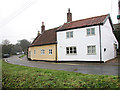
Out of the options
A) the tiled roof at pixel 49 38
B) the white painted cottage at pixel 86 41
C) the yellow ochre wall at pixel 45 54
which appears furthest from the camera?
the tiled roof at pixel 49 38

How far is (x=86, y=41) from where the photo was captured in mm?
15492

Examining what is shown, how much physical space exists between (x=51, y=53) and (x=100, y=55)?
28.3 feet

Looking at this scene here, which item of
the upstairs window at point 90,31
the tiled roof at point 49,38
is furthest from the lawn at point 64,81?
the tiled roof at point 49,38

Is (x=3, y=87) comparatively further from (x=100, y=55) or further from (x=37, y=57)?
(x=37, y=57)

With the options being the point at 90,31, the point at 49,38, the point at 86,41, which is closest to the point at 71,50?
the point at 86,41

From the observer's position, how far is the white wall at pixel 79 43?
14.7 m

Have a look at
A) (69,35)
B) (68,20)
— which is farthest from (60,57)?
(68,20)

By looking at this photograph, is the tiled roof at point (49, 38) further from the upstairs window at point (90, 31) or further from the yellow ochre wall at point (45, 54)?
the upstairs window at point (90, 31)

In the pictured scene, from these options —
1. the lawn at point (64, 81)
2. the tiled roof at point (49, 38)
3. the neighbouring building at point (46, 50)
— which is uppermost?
the tiled roof at point (49, 38)

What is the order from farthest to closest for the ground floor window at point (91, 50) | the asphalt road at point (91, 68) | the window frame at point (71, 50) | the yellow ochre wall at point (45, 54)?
1. the yellow ochre wall at point (45, 54)
2. the window frame at point (71, 50)
3. the ground floor window at point (91, 50)
4. the asphalt road at point (91, 68)

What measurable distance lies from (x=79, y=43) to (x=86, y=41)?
1152 millimetres

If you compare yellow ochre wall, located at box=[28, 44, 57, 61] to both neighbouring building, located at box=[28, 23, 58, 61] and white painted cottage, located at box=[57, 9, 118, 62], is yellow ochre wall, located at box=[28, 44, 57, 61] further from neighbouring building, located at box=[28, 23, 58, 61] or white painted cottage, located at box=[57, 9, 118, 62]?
white painted cottage, located at box=[57, 9, 118, 62]

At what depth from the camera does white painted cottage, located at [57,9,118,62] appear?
14.5 metres

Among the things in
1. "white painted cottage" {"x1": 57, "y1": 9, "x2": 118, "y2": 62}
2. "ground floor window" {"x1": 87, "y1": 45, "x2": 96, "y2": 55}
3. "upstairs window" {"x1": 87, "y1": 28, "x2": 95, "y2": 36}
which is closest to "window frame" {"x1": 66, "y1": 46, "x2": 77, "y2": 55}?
"white painted cottage" {"x1": 57, "y1": 9, "x2": 118, "y2": 62}
